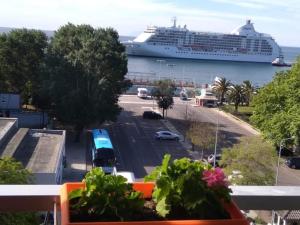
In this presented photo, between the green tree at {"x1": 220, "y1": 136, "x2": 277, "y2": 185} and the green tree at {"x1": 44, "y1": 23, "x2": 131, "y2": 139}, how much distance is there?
9183mm

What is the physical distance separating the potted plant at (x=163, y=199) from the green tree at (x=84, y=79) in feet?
74.4

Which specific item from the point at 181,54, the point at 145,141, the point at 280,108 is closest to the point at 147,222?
the point at 280,108

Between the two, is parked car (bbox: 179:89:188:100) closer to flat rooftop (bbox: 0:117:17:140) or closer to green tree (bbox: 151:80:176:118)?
green tree (bbox: 151:80:176:118)

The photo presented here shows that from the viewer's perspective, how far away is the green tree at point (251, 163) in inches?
592

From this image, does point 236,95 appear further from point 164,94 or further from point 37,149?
point 37,149

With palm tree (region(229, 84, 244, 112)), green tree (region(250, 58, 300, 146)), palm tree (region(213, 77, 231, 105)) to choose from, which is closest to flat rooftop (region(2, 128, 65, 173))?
green tree (region(250, 58, 300, 146))

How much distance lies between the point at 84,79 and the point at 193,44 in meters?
60.3

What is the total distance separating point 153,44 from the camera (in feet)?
277

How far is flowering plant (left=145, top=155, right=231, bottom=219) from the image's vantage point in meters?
1.80

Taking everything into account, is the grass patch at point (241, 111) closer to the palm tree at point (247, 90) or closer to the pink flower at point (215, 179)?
the palm tree at point (247, 90)

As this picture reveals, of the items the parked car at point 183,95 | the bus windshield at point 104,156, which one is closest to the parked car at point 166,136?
the bus windshield at point 104,156

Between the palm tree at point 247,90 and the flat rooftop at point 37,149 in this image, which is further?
the palm tree at point 247,90

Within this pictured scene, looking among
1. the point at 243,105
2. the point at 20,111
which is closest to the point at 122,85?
the point at 20,111

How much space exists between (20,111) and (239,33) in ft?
209
